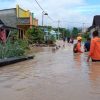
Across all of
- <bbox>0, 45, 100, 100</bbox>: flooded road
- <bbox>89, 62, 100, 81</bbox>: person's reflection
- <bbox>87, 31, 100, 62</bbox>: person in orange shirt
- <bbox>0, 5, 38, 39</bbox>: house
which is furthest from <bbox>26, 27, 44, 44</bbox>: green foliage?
<bbox>0, 45, 100, 100</bbox>: flooded road

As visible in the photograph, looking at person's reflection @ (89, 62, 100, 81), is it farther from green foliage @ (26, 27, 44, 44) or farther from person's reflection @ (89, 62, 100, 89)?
green foliage @ (26, 27, 44, 44)

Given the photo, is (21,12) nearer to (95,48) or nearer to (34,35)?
(34,35)

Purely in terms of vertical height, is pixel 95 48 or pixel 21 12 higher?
pixel 21 12

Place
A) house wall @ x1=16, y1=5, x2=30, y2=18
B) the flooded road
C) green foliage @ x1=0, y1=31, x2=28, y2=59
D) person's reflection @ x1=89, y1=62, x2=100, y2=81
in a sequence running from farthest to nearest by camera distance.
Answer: house wall @ x1=16, y1=5, x2=30, y2=18 → green foliage @ x1=0, y1=31, x2=28, y2=59 → person's reflection @ x1=89, y1=62, x2=100, y2=81 → the flooded road

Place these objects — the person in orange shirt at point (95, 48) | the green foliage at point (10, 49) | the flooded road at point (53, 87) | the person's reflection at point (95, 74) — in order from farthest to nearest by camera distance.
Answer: the green foliage at point (10, 49) < the person in orange shirt at point (95, 48) < the person's reflection at point (95, 74) < the flooded road at point (53, 87)

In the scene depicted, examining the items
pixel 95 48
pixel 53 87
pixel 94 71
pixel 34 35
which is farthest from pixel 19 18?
pixel 53 87

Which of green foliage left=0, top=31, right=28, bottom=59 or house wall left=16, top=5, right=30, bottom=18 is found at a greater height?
house wall left=16, top=5, right=30, bottom=18

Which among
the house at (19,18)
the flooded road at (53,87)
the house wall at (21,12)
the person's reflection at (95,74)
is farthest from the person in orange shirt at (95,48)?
the house wall at (21,12)

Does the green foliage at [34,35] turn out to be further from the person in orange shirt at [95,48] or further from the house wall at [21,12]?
the person in orange shirt at [95,48]

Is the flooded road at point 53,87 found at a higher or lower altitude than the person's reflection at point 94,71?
lower

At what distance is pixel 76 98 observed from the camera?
777 cm

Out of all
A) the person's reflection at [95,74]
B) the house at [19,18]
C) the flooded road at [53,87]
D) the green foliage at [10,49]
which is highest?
the house at [19,18]

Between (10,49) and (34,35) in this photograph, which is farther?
(34,35)

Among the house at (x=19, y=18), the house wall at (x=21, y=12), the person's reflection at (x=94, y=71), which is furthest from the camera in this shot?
the house wall at (x=21, y=12)
